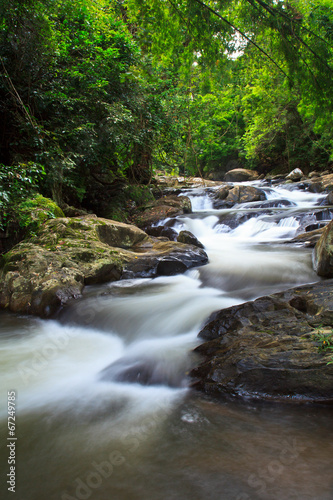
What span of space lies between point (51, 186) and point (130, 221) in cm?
421

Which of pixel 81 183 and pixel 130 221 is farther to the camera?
pixel 130 221

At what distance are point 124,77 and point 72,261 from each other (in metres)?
7.06

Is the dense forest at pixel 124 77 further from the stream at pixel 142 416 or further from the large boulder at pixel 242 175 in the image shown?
the large boulder at pixel 242 175

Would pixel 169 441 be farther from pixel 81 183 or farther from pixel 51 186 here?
pixel 81 183

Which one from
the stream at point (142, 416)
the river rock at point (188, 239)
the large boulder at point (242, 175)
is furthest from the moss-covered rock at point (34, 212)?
the large boulder at point (242, 175)

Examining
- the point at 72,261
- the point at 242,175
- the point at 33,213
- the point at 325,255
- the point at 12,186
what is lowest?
the point at 325,255

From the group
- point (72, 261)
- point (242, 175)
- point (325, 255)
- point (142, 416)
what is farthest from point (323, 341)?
point (242, 175)

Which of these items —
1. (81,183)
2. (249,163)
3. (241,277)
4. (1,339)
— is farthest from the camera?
(249,163)

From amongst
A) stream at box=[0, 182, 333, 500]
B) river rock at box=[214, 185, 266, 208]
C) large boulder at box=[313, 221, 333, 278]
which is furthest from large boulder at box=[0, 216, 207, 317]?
river rock at box=[214, 185, 266, 208]

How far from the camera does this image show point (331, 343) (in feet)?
8.50

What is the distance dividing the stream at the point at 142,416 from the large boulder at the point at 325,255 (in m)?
0.21

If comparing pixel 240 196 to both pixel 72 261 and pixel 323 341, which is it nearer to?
pixel 72 261

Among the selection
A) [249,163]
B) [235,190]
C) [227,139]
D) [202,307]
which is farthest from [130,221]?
[227,139]

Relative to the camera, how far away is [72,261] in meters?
5.93
